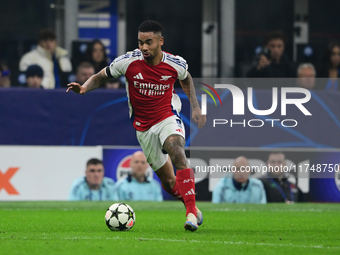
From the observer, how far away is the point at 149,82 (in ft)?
24.3

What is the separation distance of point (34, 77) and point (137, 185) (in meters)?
2.91

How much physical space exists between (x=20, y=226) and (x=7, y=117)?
4.50 m

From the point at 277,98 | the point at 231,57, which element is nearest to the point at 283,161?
the point at 277,98

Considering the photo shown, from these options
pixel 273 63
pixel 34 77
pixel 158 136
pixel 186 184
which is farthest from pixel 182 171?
pixel 273 63

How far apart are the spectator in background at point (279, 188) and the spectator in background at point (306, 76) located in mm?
1434

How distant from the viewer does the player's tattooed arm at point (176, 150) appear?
23.1 feet

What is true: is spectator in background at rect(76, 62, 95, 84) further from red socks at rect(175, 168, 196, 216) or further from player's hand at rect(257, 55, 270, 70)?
red socks at rect(175, 168, 196, 216)

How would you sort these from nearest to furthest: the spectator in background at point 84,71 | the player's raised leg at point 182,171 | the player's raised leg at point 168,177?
the player's raised leg at point 182,171
the player's raised leg at point 168,177
the spectator in background at point 84,71

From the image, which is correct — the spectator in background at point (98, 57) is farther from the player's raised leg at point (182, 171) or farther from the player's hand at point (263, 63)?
the player's raised leg at point (182, 171)

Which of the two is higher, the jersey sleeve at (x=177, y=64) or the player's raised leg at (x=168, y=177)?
the jersey sleeve at (x=177, y=64)

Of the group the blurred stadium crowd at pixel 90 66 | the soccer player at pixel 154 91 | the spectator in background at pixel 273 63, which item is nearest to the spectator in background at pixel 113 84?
the blurred stadium crowd at pixel 90 66

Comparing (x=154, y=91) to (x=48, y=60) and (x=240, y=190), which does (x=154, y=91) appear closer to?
(x=240, y=190)

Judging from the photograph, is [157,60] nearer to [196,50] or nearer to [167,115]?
[167,115]

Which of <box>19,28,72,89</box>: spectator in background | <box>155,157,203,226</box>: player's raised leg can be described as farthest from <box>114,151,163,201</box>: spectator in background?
<box>155,157,203,226</box>: player's raised leg
